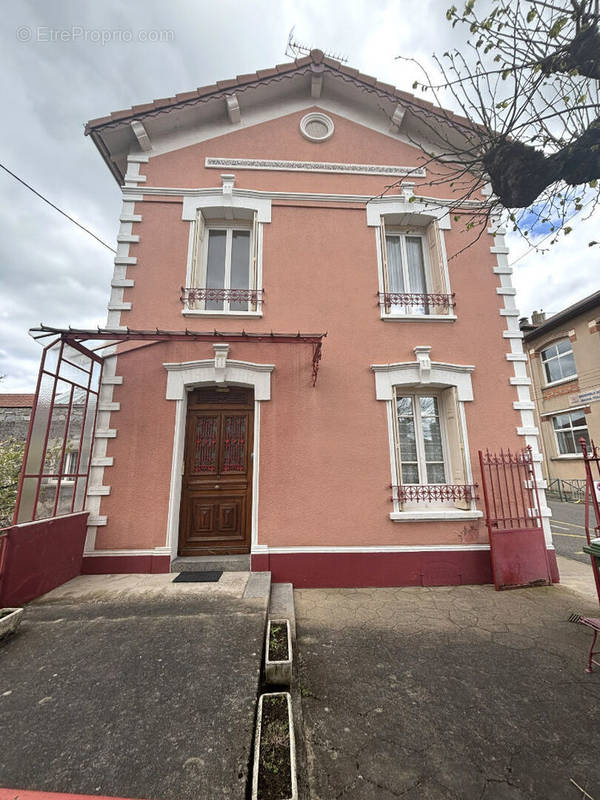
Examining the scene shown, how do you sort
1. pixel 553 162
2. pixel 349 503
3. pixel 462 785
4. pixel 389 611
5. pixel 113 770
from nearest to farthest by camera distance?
pixel 113 770
pixel 462 785
pixel 553 162
pixel 389 611
pixel 349 503

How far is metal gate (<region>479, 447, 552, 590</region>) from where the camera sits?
4.56 meters

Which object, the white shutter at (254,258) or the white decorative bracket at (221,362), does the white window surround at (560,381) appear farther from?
the white decorative bracket at (221,362)

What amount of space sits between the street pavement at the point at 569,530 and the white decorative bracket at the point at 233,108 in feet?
33.2

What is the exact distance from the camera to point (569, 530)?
8656 mm

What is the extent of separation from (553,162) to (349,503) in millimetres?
4630

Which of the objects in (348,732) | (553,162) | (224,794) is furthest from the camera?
(553,162)

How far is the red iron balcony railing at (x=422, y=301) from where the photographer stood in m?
5.53

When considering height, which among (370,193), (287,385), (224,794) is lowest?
(224,794)

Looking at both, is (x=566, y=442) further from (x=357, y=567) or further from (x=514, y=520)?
(x=357, y=567)

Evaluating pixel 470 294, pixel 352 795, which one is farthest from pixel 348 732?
pixel 470 294

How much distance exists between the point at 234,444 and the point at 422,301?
3949 mm

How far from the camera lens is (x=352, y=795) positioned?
1.79 metres

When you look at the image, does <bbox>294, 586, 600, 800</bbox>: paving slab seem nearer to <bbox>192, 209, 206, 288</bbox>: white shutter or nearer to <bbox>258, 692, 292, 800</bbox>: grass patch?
<bbox>258, 692, 292, 800</bbox>: grass patch

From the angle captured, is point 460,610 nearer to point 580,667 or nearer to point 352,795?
point 580,667
